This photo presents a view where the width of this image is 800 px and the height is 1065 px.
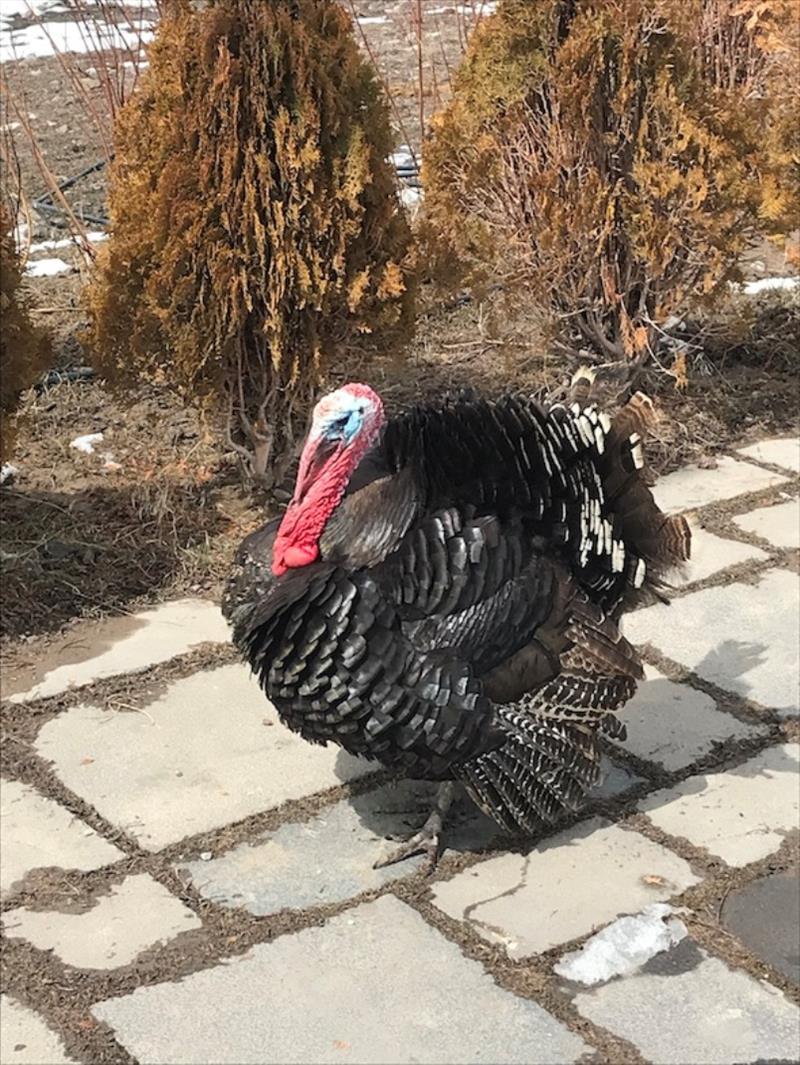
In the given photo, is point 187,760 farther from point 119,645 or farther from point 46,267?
point 46,267

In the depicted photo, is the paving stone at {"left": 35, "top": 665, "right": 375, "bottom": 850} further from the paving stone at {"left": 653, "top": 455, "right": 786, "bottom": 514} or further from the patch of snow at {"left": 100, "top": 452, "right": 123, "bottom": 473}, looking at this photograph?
the paving stone at {"left": 653, "top": 455, "right": 786, "bottom": 514}

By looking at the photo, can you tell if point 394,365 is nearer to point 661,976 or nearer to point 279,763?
point 279,763

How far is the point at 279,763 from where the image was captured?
12.9ft

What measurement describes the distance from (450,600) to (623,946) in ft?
2.77

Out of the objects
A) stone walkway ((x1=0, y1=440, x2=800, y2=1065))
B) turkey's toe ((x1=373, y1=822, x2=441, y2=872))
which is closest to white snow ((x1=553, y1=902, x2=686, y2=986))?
stone walkway ((x1=0, y1=440, x2=800, y2=1065))

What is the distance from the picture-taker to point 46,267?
25.1ft

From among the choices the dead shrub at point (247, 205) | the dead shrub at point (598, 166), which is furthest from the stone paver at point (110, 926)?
the dead shrub at point (598, 166)

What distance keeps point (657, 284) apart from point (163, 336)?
212cm

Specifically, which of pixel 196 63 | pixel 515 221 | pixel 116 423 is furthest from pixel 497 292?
pixel 196 63

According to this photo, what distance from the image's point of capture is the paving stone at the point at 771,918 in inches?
124

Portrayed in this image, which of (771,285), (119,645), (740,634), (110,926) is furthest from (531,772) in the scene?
(771,285)

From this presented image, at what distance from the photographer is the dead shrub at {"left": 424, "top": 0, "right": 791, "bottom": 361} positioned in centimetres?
559

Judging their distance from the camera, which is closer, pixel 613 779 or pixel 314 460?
A: pixel 314 460

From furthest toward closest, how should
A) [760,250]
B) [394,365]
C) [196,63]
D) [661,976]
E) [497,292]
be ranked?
1. [760,250]
2. [497,292]
3. [394,365]
4. [196,63]
5. [661,976]
